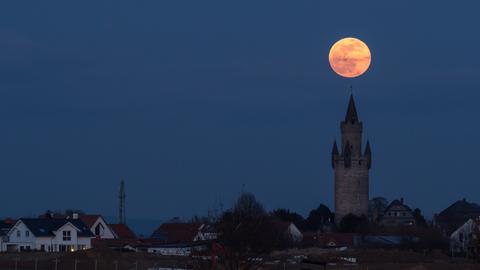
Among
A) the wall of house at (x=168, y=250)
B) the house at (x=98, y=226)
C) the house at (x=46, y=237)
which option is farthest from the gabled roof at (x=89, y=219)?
the wall of house at (x=168, y=250)

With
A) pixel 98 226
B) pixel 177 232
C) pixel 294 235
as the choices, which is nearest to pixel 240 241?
pixel 98 226

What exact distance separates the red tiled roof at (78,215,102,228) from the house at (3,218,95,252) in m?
6.63

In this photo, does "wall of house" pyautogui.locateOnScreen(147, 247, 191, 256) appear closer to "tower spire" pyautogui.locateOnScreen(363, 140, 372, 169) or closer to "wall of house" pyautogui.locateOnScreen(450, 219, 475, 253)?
"wall of house" pyautogui.locateOnScreen(450, 219, 475, 253)

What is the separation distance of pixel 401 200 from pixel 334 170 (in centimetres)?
1094

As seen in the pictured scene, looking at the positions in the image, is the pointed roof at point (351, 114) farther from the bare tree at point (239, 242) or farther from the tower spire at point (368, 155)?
the bare tree at point (239, 242)

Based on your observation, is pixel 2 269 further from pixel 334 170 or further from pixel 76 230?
pixel 334 170

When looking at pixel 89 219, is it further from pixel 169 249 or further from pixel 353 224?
pixel 353 224

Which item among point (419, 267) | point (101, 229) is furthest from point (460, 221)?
point (419, 267)

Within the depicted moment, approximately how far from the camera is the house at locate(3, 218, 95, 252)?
4058 inches

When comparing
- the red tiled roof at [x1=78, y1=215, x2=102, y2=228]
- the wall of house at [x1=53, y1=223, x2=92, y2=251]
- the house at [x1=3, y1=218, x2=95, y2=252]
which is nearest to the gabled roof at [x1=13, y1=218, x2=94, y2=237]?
the house at [x1=3, y1=218, x2=95, y2=252]

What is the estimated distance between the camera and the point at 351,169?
177375 millimetres

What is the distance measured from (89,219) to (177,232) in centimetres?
856

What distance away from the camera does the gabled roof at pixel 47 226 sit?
103312 mm

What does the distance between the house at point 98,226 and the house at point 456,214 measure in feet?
167
